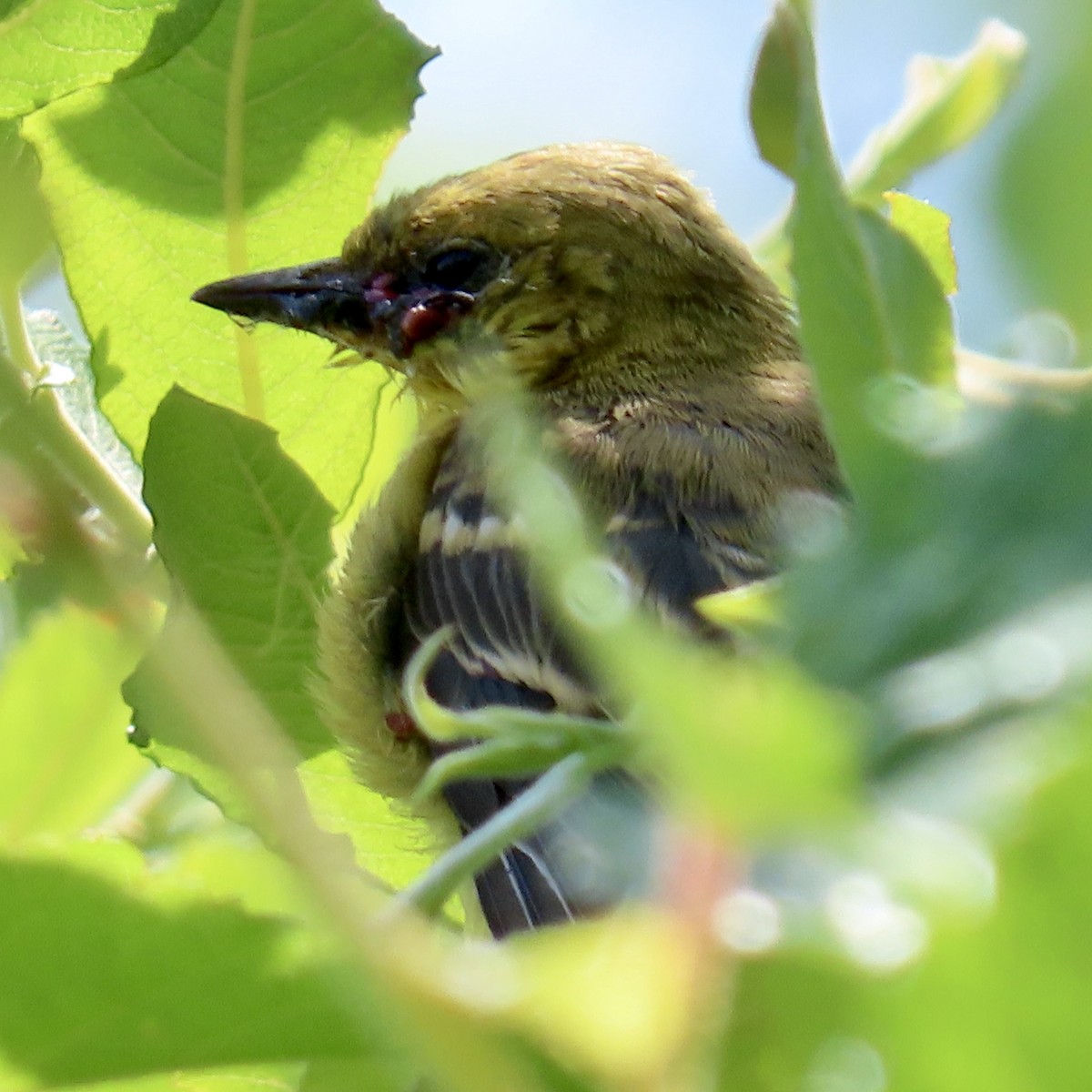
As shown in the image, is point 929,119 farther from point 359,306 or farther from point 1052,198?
point 1052,198

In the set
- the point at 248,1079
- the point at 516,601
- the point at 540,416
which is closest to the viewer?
the point at 248,1079

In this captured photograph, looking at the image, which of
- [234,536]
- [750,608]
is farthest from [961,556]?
[234,536]

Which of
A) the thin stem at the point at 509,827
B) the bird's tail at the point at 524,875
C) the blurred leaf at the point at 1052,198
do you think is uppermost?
the blurred leaf at the point at 1052,198

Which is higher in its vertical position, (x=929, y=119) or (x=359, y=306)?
(x=929, y=119)

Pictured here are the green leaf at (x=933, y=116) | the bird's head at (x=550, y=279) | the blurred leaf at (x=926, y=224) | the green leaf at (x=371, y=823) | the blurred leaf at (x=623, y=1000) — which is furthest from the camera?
the bird's head at (x=550, y=279)

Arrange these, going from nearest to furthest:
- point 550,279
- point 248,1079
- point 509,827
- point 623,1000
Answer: point 623,1000, point 509,827, point 248,1079, point 550,279

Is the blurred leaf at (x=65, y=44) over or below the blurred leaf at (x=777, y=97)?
below

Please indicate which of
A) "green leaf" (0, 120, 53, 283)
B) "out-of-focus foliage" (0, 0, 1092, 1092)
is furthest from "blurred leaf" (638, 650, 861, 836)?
"green leaf" (0, 120, 53, 283)

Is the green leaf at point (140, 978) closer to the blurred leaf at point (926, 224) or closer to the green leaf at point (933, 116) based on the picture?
the green leaf at point (933, 116)

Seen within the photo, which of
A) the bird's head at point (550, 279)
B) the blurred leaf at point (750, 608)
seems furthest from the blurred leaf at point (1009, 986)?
the bird's head at point (550, 279)
